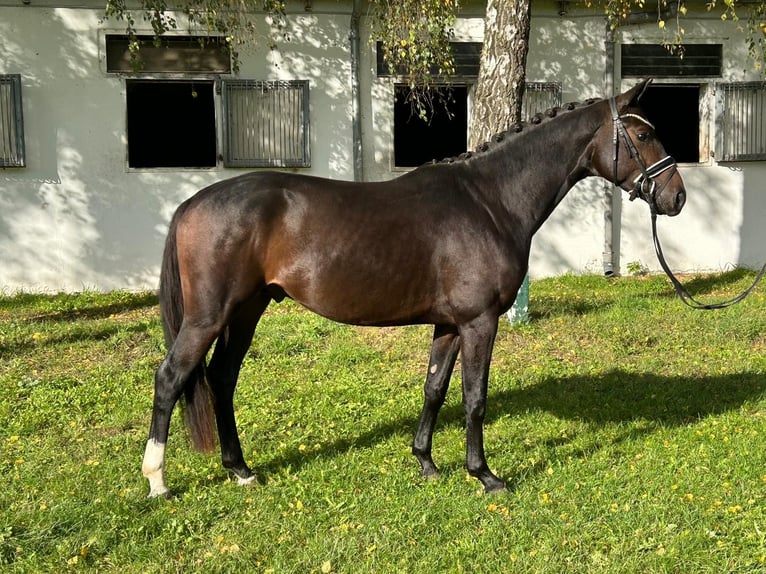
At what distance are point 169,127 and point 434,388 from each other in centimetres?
1026

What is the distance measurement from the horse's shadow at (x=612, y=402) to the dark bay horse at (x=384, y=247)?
0.87m

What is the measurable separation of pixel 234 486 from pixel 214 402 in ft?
1.63

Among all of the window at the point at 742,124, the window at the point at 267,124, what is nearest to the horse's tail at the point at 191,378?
the window at the point at 267,124

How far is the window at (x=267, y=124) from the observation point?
33.3ft

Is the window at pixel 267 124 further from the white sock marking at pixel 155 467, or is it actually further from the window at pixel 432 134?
the white sock marking at pixel 155 467

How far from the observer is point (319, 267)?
4113 mm

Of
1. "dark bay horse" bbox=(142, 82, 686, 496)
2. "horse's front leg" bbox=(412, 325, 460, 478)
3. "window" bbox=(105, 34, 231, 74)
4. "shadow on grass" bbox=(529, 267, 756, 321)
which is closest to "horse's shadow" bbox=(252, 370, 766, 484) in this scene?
"horse's front leg" bbox=(412, 325, 460, 478)

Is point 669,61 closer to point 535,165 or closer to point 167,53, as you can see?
point 167,53

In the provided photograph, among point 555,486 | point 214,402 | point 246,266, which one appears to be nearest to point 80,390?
point 214,402

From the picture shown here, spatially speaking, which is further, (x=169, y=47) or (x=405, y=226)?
(x=169, y=47)

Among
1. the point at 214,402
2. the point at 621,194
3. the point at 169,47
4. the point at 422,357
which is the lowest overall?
the point at 422,357

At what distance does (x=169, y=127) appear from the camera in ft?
44.0

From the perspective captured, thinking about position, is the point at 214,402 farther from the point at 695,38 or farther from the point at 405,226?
the point at 695,38

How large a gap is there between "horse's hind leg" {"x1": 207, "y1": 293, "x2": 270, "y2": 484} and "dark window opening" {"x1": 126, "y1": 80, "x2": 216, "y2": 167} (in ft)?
28.5
